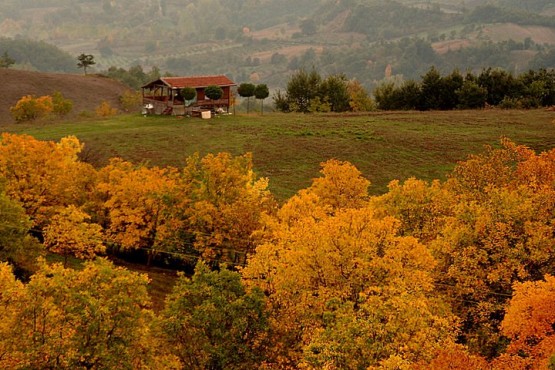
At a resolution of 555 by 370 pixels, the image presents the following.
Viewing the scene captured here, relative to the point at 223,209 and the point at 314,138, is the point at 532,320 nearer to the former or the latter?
the point at 223,209

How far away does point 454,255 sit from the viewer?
123 feet

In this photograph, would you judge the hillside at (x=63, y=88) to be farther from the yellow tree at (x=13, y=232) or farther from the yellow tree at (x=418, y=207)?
the yellow tree at (x=418, y=207)

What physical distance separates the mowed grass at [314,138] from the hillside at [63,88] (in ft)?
196

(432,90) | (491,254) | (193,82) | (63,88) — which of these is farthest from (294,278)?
(63,88)

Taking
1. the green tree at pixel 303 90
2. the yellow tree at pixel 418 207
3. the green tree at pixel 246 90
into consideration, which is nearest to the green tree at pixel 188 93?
the green tree at pixel 246 90

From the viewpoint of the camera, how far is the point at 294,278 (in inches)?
1348

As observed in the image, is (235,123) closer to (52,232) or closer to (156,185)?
(156,185)

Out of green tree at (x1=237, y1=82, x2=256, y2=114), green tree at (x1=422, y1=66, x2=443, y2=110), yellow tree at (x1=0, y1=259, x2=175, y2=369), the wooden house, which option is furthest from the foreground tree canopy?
green tree at (x1=422, y1=66, x2=443, y2=110)

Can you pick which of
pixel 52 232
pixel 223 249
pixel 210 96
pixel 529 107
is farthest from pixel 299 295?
pixel 529 107

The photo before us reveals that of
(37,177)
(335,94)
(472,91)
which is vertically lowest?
(37,177)

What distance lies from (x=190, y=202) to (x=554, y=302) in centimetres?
3256

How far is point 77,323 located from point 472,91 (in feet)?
341

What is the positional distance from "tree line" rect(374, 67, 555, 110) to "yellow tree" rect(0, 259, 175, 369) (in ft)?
327

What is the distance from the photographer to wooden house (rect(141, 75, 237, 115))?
105 m
